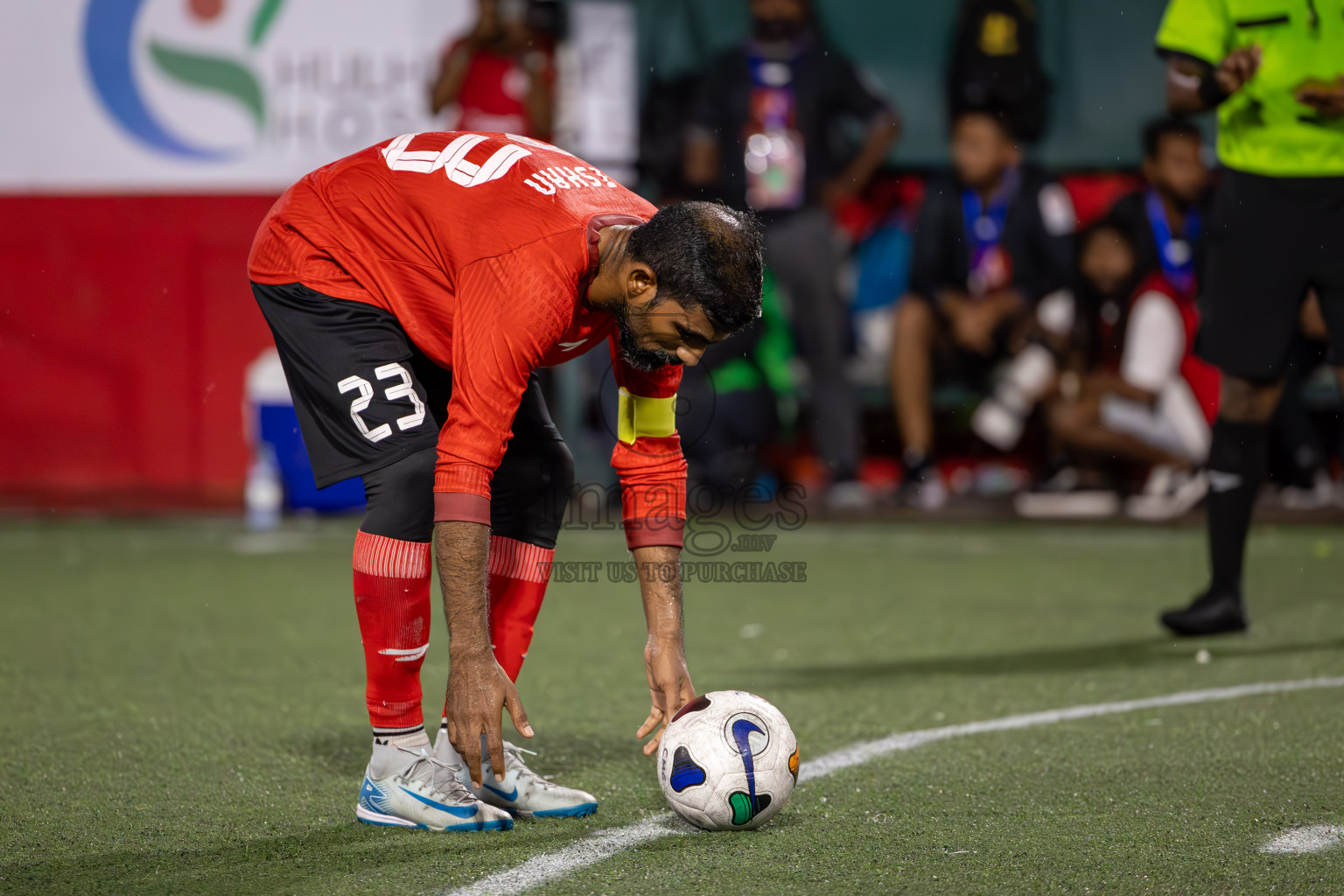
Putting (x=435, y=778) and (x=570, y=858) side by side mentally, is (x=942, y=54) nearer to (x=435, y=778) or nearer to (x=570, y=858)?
(x=435, y=778)

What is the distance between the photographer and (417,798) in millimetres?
3223

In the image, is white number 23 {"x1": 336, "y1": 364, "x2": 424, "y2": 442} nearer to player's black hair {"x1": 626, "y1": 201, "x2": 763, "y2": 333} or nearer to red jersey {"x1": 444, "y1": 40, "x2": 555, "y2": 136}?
player's black hair {"x1": 626, "y1": 201, "x2": 763, "y2": 333}

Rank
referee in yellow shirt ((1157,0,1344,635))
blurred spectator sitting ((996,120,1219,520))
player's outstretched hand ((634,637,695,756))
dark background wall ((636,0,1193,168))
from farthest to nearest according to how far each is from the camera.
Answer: dark background wall ((636,0,1193,168)) < blurred spectator sitting ((996,120,1219,520)) < referee in yellow shirt ((1157,0,1344,635)) < player's outstretched hand ((634,637,695,756))

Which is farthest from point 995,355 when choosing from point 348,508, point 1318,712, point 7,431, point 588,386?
point 7,431

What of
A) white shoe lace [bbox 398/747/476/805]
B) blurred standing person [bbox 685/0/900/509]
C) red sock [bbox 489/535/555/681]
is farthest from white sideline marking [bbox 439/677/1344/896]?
blurred standing person [bbox 685/0/900/509]

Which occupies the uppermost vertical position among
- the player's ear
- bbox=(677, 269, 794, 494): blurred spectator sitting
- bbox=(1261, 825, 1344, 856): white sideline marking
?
the player's ear

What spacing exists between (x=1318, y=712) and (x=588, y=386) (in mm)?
5765

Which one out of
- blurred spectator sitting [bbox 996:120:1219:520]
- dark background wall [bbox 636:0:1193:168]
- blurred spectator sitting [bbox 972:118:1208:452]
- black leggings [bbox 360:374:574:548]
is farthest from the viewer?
dark background wall [bbox 636:0:1193:168]

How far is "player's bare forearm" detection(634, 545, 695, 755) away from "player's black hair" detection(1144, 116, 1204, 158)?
7037 millimetres

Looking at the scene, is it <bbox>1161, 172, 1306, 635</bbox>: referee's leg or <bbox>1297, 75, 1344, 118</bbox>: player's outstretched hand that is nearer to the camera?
<bbox>1297, 75, 1344, 118</bbox>: player's outstretched hand

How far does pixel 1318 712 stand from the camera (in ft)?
13.7

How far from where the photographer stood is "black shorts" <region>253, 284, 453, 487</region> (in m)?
3.21

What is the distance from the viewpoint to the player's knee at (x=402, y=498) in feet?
10.5

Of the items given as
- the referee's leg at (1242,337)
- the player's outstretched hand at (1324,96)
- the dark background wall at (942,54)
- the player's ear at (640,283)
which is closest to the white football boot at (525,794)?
the player's ear at (640,283)
